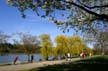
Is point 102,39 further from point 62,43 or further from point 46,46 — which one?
point 62,43

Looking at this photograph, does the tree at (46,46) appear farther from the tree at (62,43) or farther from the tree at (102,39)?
the tree at (102,39)

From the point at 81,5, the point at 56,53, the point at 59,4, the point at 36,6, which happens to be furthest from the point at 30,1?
the point at 56,53

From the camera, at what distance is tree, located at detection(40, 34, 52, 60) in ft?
300

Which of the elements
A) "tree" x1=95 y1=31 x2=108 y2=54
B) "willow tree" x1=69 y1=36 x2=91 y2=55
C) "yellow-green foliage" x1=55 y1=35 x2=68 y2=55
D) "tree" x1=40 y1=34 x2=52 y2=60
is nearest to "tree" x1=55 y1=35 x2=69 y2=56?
"yellow-green foliage" x1=55 y1=35 x2=68 y2=55

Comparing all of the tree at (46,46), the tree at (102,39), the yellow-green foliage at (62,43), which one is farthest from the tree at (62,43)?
the tree at (102,39)

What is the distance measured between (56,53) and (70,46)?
12.6 meters

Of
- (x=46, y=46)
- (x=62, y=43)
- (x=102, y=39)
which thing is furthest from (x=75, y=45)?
(x=102, y=39)

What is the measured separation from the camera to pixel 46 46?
9338cm

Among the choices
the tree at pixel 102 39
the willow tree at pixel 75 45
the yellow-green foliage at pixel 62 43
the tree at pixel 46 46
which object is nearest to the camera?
the tree at pixel 102 39

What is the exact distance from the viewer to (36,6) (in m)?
22.0

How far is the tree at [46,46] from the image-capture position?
9139cm

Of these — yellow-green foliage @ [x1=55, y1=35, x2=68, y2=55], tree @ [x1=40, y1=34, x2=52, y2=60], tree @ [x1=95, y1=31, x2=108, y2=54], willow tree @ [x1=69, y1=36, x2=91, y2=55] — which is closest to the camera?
tree @ [x1=95, y1=31, x2=108, y2=54]

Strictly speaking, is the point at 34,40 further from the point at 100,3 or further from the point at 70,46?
the point at 100,3

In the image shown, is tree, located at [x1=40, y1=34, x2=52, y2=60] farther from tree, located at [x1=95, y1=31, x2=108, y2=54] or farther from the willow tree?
the willow tree
